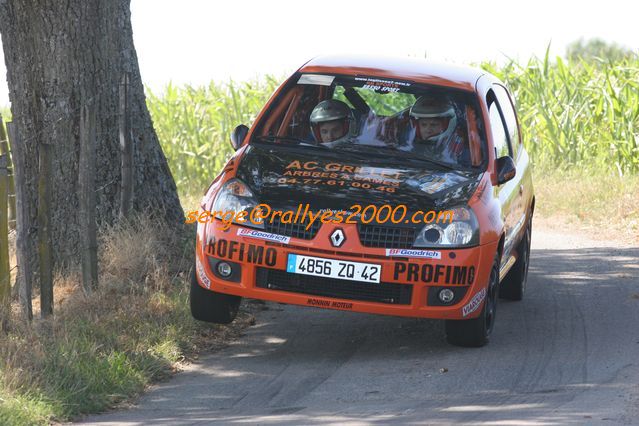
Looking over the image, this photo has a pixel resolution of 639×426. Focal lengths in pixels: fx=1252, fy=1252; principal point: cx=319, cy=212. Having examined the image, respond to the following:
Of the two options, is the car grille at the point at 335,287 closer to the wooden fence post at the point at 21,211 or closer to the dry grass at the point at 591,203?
the wooden fence post at the point at 21,211

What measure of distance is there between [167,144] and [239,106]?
4.64ft

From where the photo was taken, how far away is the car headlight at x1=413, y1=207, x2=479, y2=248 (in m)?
7.87

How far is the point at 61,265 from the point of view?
1075cm

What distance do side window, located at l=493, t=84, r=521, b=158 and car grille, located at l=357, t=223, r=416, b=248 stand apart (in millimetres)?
2457

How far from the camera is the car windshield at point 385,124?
898 centimetres

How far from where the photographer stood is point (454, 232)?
7.95 metres

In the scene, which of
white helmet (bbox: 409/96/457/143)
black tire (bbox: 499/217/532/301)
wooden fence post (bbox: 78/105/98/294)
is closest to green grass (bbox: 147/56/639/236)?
black tire (bbox: 499/217/532/301)

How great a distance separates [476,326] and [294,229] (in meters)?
1.41

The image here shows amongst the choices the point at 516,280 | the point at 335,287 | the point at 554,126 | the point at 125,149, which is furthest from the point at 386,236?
the point at 554,126

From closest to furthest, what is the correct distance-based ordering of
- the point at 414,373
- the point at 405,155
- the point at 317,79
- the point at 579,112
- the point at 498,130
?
the point at 414,373, the point at 405,155, the point at 317,79, the point at 498,130, the point at 579,112

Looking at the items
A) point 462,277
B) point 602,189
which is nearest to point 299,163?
point 462,277

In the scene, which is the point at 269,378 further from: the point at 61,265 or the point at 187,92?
the point at 187,92

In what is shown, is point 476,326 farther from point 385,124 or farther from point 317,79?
point 317,79

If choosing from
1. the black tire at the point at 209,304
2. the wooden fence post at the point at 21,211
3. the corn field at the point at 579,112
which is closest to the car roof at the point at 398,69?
the black tire at the point at 209,304
